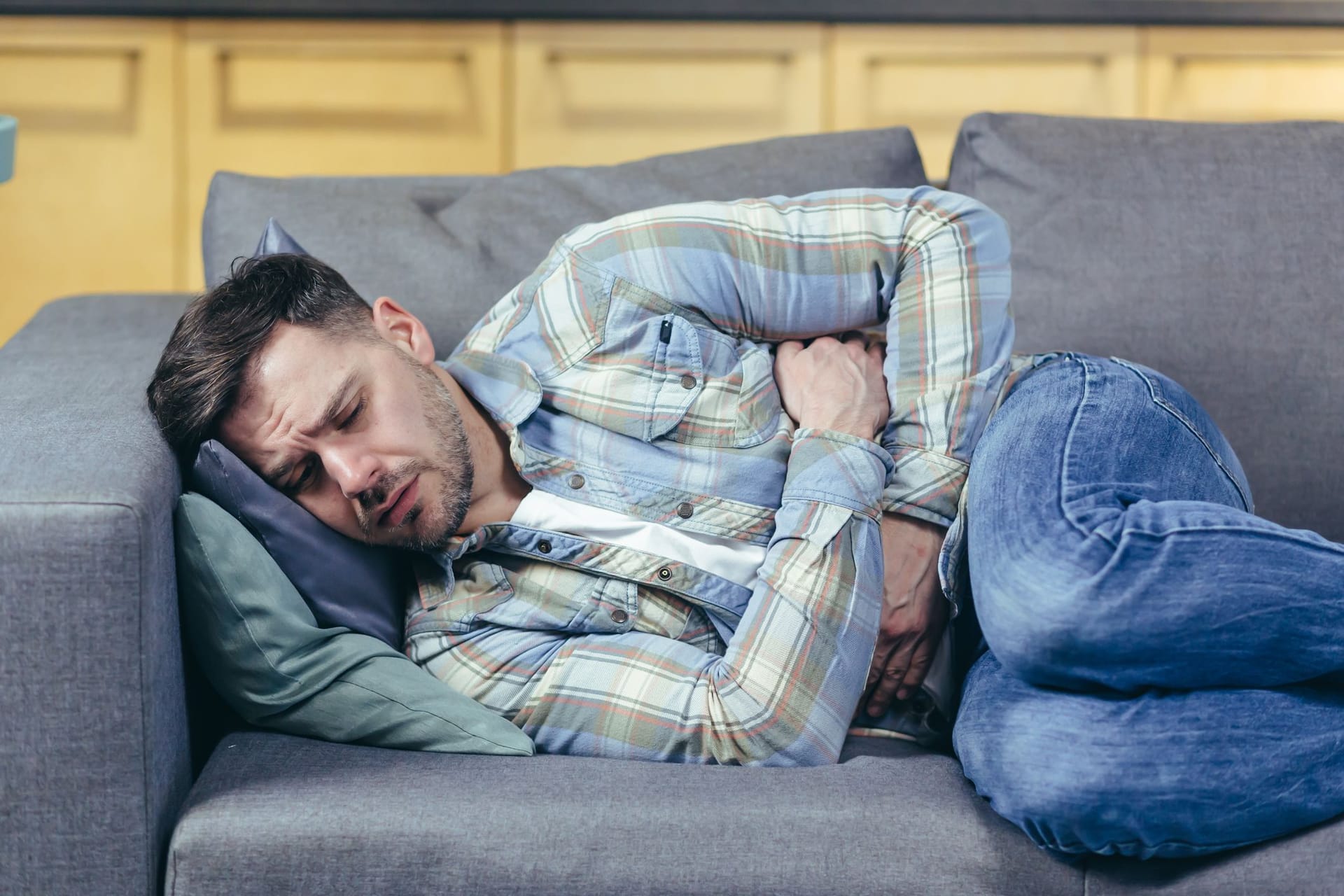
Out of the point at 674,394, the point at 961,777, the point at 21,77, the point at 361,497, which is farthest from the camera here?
the point at 21,77

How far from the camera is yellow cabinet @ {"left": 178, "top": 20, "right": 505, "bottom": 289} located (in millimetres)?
2787

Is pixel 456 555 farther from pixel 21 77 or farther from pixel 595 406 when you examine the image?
pixel 21 77

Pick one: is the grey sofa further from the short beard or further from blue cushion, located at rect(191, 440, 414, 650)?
the short beard

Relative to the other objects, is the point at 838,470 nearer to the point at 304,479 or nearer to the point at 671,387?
the point at 671,387

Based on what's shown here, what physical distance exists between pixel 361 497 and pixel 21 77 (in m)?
2.08

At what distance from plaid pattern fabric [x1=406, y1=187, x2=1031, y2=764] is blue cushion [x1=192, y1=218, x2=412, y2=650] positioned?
0.07 m

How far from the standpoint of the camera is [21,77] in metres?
2.77

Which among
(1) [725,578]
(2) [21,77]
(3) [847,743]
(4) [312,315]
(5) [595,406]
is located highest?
(2) [21,77]

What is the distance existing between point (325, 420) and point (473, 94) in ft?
5.78

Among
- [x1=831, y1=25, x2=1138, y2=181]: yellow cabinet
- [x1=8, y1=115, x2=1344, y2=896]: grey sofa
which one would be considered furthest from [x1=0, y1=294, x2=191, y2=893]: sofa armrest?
[x1=831, y1=25, x2=1138, y2=181]: yellow cabinet

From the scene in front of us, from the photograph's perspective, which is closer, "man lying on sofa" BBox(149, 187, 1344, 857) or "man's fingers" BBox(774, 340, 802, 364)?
"man lying on sofa" BBox(149, 187, 1344, 857)

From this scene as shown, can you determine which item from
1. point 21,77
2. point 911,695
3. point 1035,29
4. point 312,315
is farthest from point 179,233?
point 911,695

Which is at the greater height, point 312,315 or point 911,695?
point 312,315

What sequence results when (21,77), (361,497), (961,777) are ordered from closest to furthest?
(961,777) < (361,497) < (21,77)
